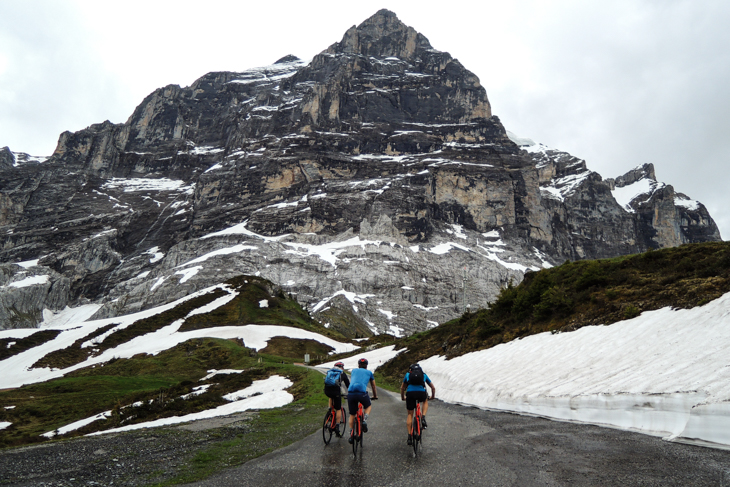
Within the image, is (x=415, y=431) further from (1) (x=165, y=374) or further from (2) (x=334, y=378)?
(1) (x=165, y=374)

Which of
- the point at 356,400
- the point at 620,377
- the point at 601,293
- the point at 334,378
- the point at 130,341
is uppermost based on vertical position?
the point at 601,293

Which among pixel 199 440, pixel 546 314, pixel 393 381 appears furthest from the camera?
pixel 393 381

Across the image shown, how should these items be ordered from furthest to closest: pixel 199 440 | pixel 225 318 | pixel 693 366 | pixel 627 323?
pixel 225 318 → pixel 627 323 → pixel 199 440 → pixel 693 366

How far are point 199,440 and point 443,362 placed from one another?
18.8 meters

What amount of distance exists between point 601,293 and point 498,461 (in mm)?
16186

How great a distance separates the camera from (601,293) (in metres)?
21.7

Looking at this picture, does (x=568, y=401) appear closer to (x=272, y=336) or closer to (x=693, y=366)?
Result: (x=693, y=366)

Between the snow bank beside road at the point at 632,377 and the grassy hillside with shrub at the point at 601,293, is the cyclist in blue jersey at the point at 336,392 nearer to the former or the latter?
the snow bank beside road at the point at 632,377

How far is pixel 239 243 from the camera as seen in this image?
16725 cm

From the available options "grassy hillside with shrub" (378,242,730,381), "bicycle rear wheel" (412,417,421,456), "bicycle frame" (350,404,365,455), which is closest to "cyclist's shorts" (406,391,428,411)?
"bicycle rear wheel" (412,417,421,456)

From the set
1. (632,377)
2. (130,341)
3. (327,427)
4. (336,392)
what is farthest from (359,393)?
(130,341)

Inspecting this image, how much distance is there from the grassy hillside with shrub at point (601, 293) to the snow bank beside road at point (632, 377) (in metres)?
1.19

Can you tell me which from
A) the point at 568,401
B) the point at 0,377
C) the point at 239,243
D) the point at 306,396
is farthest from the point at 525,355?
the point at 239,243

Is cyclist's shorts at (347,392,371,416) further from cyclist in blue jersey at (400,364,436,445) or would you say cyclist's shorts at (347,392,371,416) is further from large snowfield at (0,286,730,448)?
large snowfield at (0,286,730,448)
